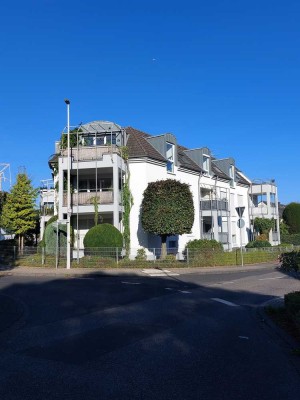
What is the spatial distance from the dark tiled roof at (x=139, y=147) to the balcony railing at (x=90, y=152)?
2.13 meters

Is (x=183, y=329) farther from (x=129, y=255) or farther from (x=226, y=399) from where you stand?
(x=129, y=255)

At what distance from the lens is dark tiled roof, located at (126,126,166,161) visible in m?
31.8

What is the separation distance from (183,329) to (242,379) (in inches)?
121

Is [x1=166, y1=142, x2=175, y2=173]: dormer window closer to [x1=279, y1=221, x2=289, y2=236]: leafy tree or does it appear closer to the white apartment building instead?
the white apartment building

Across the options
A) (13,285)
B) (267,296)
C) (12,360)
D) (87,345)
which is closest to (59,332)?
(87,345)

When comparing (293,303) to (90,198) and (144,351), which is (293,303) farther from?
(90,198)

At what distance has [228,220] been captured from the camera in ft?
138

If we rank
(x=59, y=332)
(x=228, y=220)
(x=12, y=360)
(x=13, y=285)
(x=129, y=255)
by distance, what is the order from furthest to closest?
(x=228, y=220) < (x=129, y=255) < (x=13, y=285) < (x=59, y=332) < (x=12, y=360)

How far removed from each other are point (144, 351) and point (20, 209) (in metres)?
30.1

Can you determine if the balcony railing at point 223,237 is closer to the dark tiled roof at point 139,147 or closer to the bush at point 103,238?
the dark tiled roof at point 139,147

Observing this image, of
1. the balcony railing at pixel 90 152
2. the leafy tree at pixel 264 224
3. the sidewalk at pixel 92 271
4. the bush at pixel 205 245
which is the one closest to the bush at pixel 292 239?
the leafy tree at pixel 264 224

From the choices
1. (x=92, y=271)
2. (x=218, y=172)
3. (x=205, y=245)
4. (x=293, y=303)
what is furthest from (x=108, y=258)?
(x=218, y=172)

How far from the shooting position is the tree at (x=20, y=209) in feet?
112

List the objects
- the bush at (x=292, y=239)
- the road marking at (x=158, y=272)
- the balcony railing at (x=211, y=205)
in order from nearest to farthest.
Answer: the road marking at (x=158, y=272) < the balcony railing at (x=211, y=205) < the bush at (x=292, y=239)
